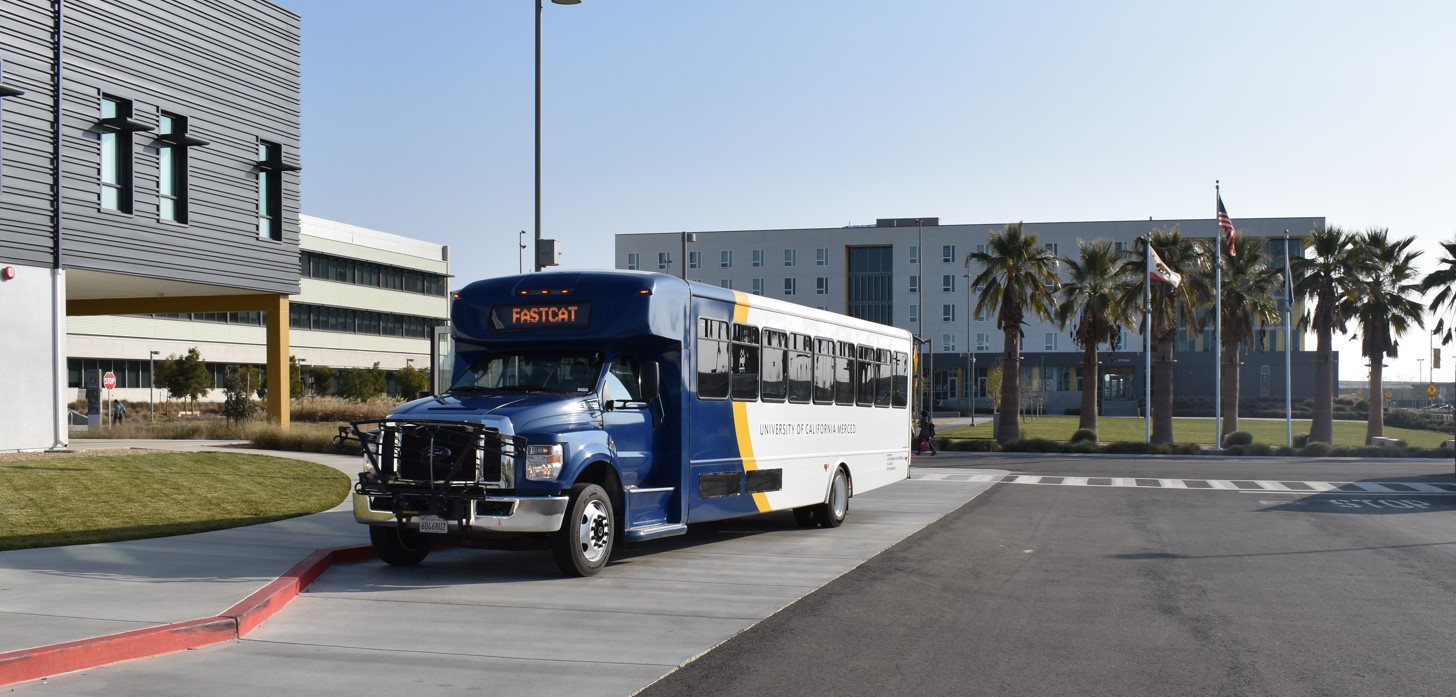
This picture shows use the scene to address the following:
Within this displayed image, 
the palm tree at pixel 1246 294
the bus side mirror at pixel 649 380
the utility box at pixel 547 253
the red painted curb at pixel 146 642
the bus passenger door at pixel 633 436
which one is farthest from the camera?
the palm tree at pixel 1246 294

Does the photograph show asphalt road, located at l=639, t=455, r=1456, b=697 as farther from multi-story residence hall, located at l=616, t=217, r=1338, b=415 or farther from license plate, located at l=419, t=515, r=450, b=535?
multi-story residence hall, located at l=616, t=217, r=1338, b=415

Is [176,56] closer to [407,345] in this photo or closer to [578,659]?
[578,659]

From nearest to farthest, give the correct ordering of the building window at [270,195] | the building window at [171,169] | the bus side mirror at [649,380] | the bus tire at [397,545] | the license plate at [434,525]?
the license plate at [434,525]
the bus tire at [397,545]
the bus side mirror at [649,380]
the building window at [171,169]
the building window at [270,195]

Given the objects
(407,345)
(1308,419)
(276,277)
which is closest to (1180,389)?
(1308,419)

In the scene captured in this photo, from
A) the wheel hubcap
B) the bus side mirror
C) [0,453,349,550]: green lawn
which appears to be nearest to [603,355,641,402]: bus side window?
the bus side mirror

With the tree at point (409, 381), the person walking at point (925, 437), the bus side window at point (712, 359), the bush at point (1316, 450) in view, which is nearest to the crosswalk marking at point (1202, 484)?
the person walking at point (925, 437)

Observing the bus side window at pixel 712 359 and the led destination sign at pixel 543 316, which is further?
the bus side window at pixel 712 359

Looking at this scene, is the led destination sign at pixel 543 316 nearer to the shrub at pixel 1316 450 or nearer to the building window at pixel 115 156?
the building window at pixel 115 156

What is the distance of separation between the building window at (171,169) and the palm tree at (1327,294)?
4024 centimetres

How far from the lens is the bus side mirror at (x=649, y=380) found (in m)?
12.9

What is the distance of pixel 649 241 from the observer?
92562mm

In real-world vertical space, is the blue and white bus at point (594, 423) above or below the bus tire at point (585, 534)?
above

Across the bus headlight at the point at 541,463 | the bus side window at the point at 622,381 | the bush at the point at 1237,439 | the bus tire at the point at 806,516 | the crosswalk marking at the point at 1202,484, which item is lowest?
the bush at the point at 1237,439

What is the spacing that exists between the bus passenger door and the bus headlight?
3.14ft
